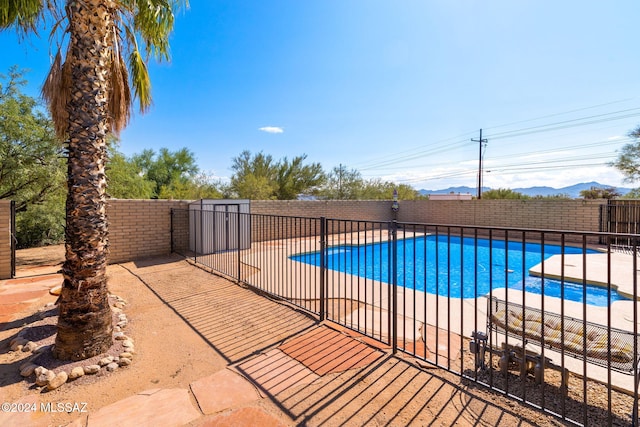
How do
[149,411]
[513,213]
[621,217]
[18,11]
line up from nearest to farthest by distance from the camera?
[149,411], [18,11], [621,217], [513,213]

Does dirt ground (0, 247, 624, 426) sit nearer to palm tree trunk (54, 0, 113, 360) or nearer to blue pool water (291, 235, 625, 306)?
palm tree trunk (54, 0, 113, 360)

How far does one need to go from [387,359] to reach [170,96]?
11.1 metres

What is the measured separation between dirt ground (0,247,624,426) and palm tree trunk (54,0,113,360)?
374 millimetres

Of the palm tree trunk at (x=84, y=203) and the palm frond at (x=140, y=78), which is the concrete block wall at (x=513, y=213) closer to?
the palm frond at (x=140, y=78)

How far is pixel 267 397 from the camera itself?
1976 millimetres

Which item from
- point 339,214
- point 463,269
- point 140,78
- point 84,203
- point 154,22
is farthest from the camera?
point 339,214

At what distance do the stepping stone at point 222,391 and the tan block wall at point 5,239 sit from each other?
224 inches

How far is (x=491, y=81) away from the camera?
10.4 m

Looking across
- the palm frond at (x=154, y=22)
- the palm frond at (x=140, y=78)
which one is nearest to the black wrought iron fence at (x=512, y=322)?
the palm frond at (x=140, y=78)

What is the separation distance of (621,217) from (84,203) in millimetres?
13626

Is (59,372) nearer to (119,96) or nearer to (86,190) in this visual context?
(86,190)

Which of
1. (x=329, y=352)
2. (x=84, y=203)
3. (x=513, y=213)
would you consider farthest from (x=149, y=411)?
(x=513, y=213)

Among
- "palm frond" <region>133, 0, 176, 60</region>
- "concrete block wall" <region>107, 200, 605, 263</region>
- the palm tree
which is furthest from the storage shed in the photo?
the palm tree

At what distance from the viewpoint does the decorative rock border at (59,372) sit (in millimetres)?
2141
